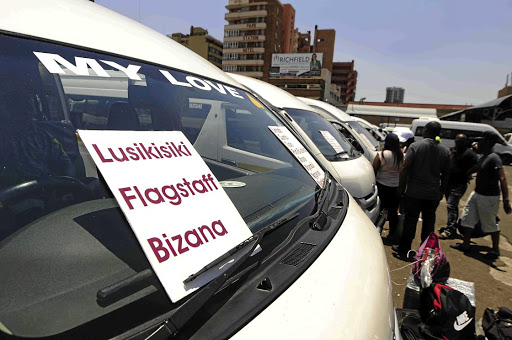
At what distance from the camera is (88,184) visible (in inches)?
39.3

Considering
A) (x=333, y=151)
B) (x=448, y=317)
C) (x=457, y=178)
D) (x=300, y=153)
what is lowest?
(x=448, y=317)

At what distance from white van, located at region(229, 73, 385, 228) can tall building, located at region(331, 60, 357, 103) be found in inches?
4679

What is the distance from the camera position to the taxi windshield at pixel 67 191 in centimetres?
75

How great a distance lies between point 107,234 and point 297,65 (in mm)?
70320

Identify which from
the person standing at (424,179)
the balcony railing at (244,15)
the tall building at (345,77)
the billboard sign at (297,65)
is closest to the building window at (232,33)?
the balcony railing at (244,15)

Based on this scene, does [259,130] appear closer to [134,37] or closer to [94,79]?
[134,37]

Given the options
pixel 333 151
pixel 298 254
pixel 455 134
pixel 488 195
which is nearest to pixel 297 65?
pixel 455 134

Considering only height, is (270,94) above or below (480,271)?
above

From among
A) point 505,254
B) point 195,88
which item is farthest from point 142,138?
point 505,254

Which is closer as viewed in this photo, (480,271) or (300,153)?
(300,153)

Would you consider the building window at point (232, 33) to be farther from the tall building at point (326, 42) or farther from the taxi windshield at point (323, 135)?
the taxi windshield at point (323, 135)

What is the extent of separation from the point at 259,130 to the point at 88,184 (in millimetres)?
1294

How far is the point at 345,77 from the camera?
119 m

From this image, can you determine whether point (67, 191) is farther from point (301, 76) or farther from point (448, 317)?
point (301, 76)
